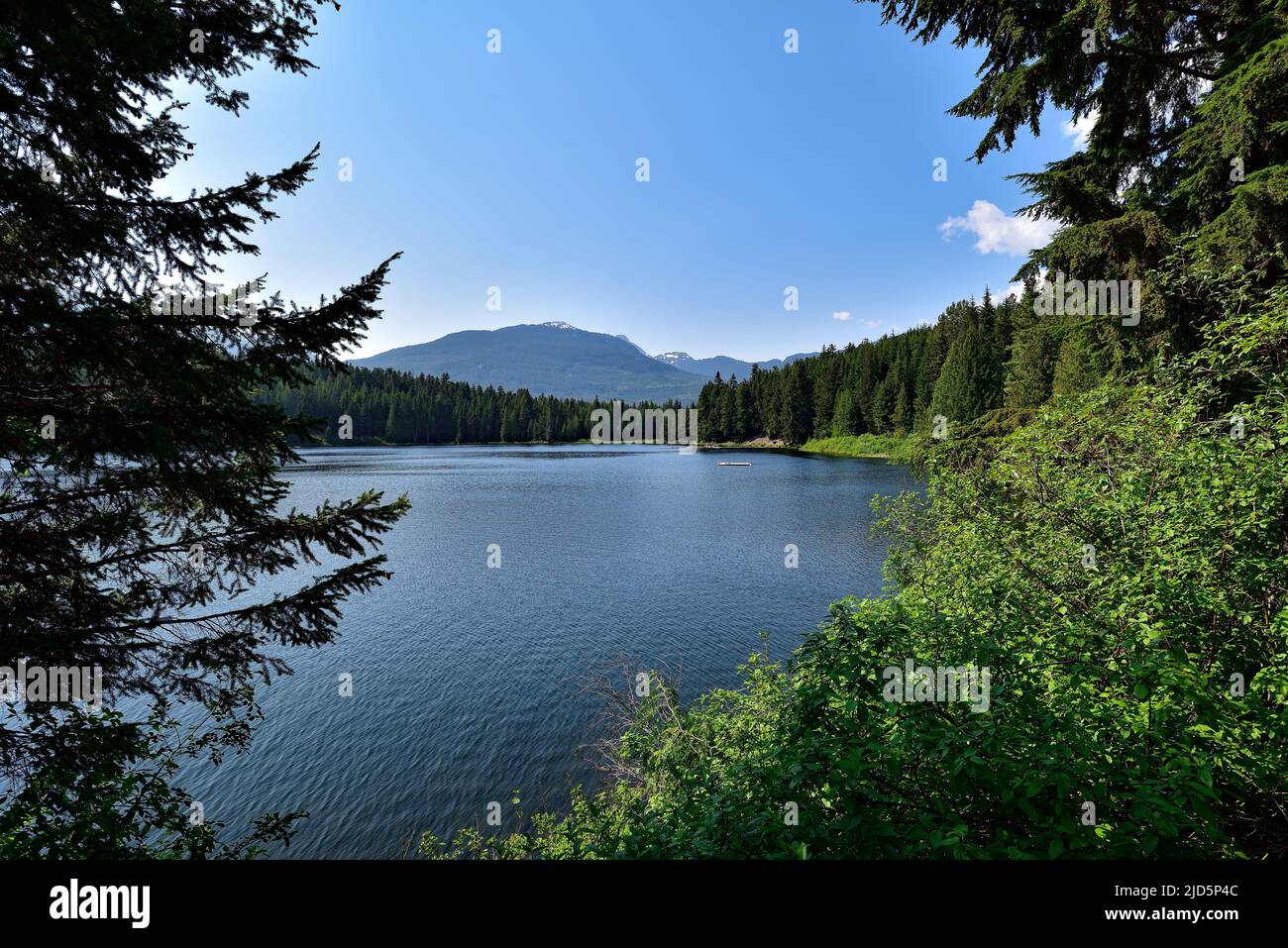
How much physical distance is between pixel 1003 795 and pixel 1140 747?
157 cm

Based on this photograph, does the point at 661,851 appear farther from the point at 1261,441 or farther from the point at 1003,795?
the point at 1261,441

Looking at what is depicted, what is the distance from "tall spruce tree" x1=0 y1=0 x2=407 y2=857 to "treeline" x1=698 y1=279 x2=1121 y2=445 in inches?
619

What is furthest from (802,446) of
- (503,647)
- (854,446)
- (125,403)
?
(125,403)

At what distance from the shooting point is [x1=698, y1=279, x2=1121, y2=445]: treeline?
3888 centimetres

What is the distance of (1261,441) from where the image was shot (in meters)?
6.71

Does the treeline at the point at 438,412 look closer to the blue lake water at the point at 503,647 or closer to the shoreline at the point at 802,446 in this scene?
the shoreline at the point at 802,446

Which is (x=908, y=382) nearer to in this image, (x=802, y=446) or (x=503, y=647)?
(x=802, y=446)

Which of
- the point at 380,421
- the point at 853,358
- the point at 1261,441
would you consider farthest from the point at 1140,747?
the point at 380,421

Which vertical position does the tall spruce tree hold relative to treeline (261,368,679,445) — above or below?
below

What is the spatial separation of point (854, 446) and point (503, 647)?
95017mm

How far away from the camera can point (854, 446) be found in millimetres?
101875

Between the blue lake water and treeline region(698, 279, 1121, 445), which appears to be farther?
treeline region(698, 279, 1121, 445)

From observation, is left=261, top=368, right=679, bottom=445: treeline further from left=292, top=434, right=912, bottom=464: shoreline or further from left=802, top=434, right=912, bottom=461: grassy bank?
left=802, top=434, right=912, bottom=461: grassy bank

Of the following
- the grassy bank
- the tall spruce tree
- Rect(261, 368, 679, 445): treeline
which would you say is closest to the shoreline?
the grassy bank
